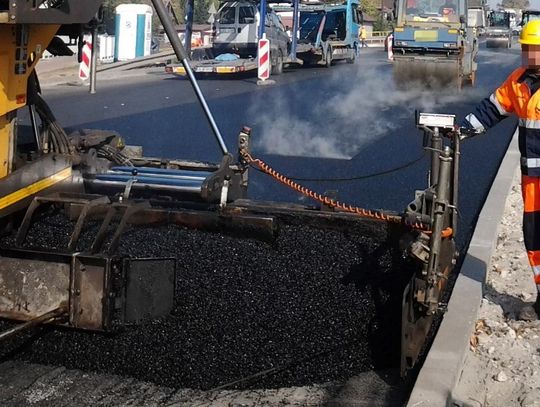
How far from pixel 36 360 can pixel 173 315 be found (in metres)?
0.74

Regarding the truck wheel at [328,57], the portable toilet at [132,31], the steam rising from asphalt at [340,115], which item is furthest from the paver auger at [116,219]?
the truck wheel at [328,57]

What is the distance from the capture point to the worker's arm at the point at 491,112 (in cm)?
466

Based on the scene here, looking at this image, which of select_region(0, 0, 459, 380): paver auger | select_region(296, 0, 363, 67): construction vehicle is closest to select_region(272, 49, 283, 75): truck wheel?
select_region(296, 0, 363, 67): construction vehicle

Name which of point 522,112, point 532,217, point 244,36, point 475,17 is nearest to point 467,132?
point 522,112

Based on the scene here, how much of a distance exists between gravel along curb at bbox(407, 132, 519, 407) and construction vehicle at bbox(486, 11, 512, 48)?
32.7 m

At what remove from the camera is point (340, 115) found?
12711 mm

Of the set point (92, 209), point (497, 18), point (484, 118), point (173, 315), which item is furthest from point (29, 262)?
point (497, 18)

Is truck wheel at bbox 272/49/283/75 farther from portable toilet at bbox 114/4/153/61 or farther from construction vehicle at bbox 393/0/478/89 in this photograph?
portable toilet at bbox 114/4/153/61

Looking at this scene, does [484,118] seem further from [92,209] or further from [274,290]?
[92,209]

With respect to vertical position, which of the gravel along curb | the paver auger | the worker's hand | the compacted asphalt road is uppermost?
the worker's hand

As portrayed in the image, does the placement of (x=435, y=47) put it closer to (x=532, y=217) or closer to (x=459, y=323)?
(x=532, y=217)

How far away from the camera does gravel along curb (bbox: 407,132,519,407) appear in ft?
11.9

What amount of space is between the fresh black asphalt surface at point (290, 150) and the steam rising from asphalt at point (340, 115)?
3 cm

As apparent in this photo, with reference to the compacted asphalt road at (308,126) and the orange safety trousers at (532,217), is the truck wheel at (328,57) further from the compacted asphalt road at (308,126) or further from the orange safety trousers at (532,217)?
the orange safety trousers at (532,217)
